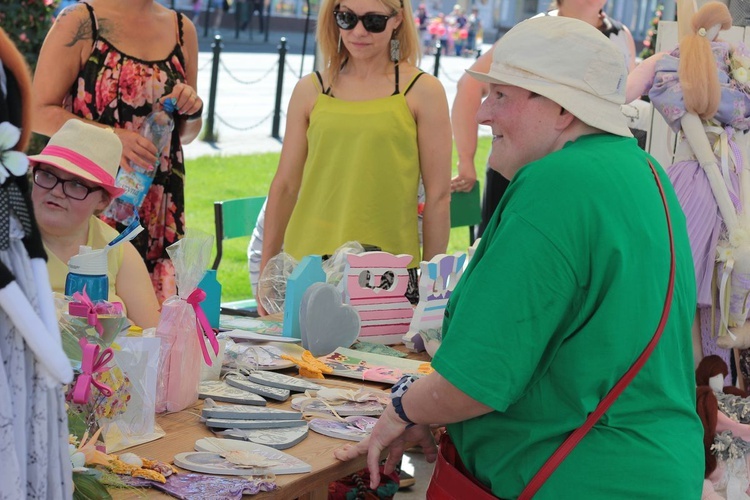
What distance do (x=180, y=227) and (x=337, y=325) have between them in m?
0.96

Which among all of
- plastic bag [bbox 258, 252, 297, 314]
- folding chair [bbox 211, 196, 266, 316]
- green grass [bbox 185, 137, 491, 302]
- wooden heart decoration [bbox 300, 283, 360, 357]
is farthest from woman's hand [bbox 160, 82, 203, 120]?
green grass [bbox 185, 137, 491, 302]

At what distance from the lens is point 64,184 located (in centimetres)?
271

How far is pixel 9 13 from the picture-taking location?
19.2 feet

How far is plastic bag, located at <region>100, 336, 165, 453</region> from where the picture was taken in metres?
2.08

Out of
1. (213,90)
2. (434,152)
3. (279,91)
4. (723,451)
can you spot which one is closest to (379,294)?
(434,152)

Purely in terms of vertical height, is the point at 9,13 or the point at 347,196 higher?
the point at 9,13

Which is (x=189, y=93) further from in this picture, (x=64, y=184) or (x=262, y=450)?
(x=262, y=450)

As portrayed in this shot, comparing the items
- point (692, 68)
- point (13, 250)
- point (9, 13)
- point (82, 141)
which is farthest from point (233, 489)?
point (9, 13)

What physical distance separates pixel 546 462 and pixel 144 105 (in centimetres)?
206

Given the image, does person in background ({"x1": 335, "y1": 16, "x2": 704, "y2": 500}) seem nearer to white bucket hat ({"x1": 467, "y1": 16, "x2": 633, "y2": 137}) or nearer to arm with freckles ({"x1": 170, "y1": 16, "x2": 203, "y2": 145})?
white bucket hat ({"x1": 467, "y1": 16, "x2": 633, "y2": 137})

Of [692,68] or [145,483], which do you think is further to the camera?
[692,68]

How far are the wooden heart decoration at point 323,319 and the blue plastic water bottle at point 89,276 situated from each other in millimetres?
625

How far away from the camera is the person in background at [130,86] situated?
3.23m

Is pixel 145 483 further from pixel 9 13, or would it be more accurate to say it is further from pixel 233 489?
pixel 9 13
